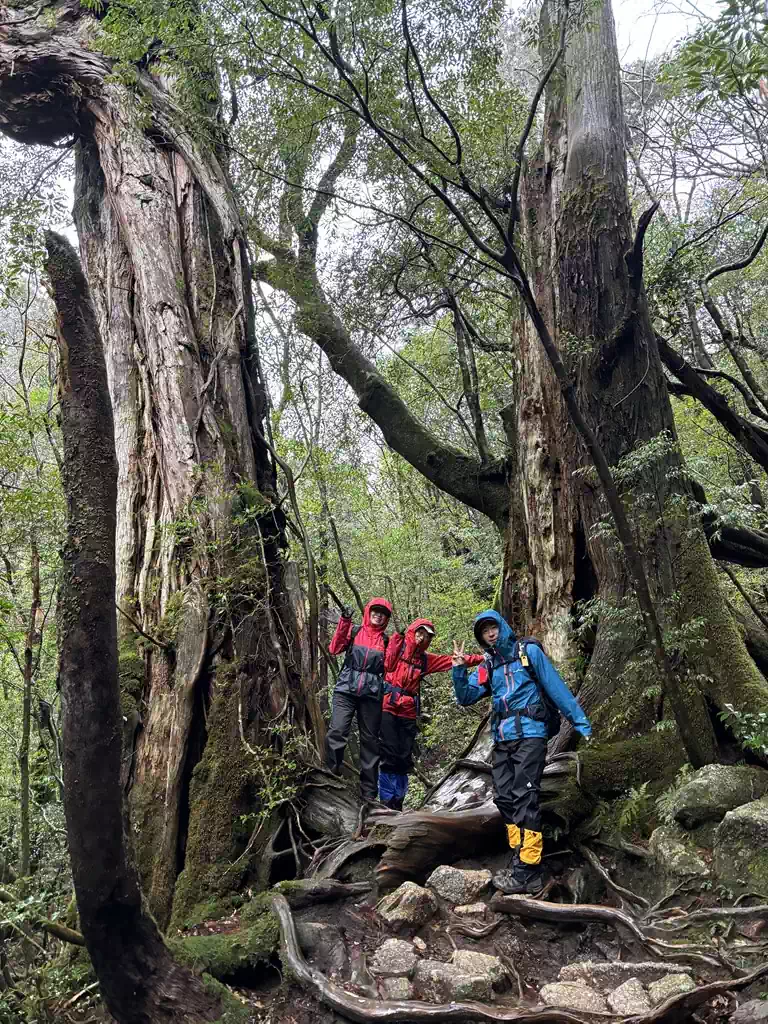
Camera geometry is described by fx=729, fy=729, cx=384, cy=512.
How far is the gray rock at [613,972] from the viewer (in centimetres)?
332

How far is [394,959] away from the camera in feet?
12.2

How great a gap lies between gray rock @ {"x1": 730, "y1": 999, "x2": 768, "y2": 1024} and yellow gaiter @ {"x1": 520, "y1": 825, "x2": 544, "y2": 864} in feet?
5.30

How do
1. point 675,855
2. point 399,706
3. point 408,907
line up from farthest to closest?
point 399,706 < point 408,907 < point 675,855

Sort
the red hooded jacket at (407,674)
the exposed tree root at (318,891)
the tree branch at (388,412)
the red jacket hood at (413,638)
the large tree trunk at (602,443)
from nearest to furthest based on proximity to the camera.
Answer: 1. the exposed tree root at (318,891)
2. the large tree trunk at (602,443)
3. the red jacket hood at (413,638)
4. the red hooded jacket at (407,674)
5. the tree branch at (388,412)

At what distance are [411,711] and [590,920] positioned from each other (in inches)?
106

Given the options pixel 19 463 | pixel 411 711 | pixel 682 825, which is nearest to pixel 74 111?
pixel 19 463

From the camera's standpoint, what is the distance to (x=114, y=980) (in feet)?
8.95

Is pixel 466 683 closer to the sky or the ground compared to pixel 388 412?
closer to the ground

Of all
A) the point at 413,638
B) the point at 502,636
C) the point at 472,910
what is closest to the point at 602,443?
the point at 502,636

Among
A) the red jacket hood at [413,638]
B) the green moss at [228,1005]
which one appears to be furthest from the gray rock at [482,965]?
the red jacket hood at [413,638]

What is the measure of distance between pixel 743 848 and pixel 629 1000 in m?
1.13

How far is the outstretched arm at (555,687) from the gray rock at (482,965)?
4.66ft

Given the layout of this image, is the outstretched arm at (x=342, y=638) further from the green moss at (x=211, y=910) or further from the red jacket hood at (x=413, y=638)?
the green moss at (x=211, y=910)

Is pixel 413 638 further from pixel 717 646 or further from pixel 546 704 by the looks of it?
pixel 717 646
